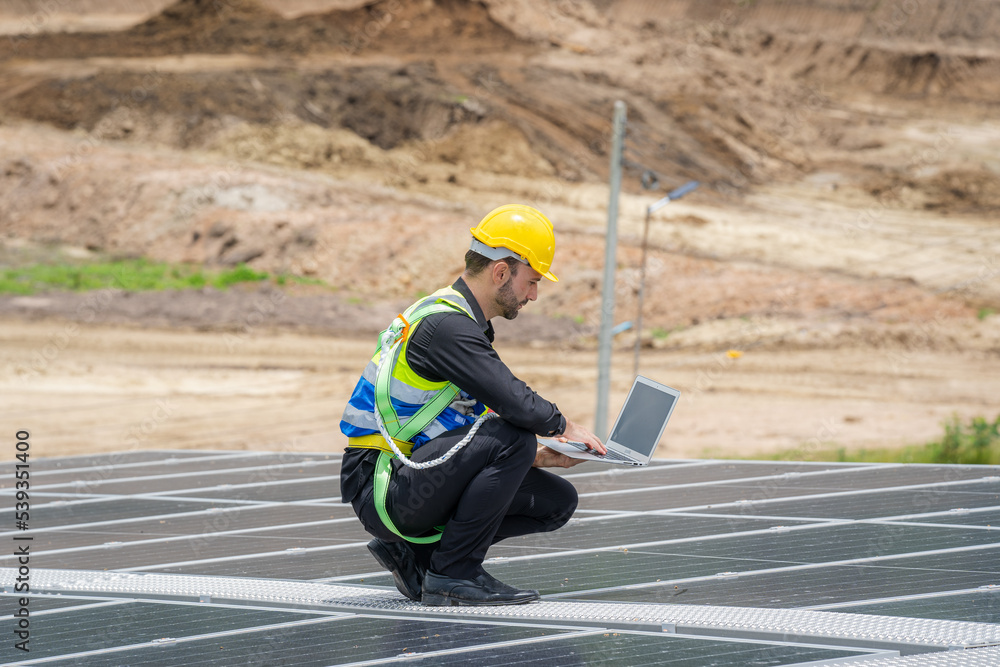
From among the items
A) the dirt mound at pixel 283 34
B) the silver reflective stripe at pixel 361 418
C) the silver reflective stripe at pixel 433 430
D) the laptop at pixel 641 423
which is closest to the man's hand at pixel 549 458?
the laptop at pixel 641 423

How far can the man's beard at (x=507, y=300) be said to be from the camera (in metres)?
3.80

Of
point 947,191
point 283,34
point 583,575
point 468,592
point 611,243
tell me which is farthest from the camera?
point 283,34

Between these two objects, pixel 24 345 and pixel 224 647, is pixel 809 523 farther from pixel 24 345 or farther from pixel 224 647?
pixel 24 345

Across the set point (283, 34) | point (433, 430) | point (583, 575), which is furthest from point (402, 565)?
point (283, 34)

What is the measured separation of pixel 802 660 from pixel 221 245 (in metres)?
24.9

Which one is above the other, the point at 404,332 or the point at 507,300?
the point at 507,300

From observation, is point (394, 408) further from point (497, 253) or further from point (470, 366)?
point (497, 253)

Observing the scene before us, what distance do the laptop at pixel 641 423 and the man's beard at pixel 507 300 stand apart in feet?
2.03

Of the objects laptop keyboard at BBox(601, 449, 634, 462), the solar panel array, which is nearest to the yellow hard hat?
laptop keyboard at BBox(601, 449, 634, 462)

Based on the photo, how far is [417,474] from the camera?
12.0 ft

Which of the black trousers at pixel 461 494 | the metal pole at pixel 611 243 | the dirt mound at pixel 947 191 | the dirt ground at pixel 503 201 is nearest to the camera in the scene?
the black trousers at pixel 461 494

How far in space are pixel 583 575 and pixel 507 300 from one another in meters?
1.44

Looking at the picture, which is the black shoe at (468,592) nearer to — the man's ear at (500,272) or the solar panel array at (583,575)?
the solar panel array at (583,575)

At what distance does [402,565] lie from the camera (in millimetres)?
3961
